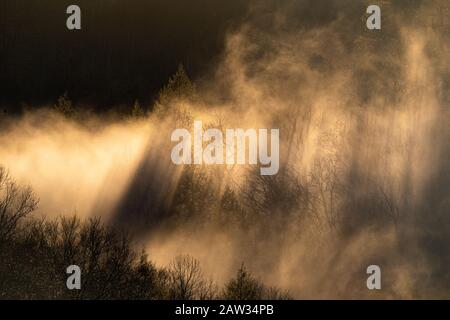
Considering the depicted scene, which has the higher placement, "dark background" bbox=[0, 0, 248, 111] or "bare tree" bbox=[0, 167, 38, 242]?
"dark background" bbox=[0, 0, 248, 111]

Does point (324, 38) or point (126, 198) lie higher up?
point (324, 38)

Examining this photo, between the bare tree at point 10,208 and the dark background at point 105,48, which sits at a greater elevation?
the dark background at point 105,48

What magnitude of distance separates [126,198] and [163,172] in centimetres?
922

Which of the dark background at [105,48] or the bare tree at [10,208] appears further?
the dark background at [105,48]

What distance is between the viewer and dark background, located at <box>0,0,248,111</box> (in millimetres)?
141375

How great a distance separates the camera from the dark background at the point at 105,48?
141375mm

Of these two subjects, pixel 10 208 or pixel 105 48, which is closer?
pixel 10 208

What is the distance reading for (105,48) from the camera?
156750mm

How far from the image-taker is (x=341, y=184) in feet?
347

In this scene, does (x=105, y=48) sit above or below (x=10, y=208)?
above

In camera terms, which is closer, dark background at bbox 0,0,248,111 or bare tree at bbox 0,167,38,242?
bare tree at bbox 0,167,38,242
